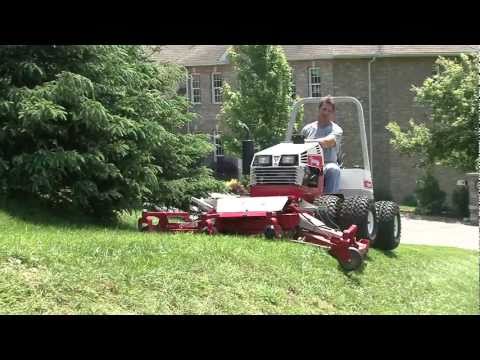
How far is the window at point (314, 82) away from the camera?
20.7 meters

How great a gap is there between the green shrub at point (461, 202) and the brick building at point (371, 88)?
3517 millimetres

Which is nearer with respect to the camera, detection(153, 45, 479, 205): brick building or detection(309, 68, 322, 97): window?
detection(153, 45, 479, 205): brick building

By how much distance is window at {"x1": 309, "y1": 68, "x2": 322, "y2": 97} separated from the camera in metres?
20.7

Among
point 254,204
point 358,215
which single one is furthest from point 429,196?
point 254,204

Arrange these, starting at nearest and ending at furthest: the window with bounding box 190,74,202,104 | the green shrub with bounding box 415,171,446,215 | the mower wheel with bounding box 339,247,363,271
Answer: the mower wheel with bounding box 339,247,363,271
the green shrub with bounding box 415,171,446,215
the window with bounding box 190,74,202,104

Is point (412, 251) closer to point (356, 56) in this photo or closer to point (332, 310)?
point (332, 310)

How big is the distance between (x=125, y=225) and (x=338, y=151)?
3.47 m

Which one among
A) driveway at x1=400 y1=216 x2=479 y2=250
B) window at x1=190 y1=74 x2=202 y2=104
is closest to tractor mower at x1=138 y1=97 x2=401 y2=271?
driveway at x1=400 y1=216 x2=479 y2=250

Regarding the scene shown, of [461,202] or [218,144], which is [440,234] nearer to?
[461,202]

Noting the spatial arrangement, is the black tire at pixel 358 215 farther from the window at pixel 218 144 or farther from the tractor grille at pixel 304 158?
the window at pixel 218 144

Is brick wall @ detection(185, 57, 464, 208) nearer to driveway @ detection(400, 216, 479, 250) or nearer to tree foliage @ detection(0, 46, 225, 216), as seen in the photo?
driveway @ detection(400, 216, 479, 250)

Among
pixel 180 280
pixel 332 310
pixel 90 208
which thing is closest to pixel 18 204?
pixel 90 208

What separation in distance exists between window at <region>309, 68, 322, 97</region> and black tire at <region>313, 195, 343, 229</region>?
1204 centimetres

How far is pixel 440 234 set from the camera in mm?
12289
